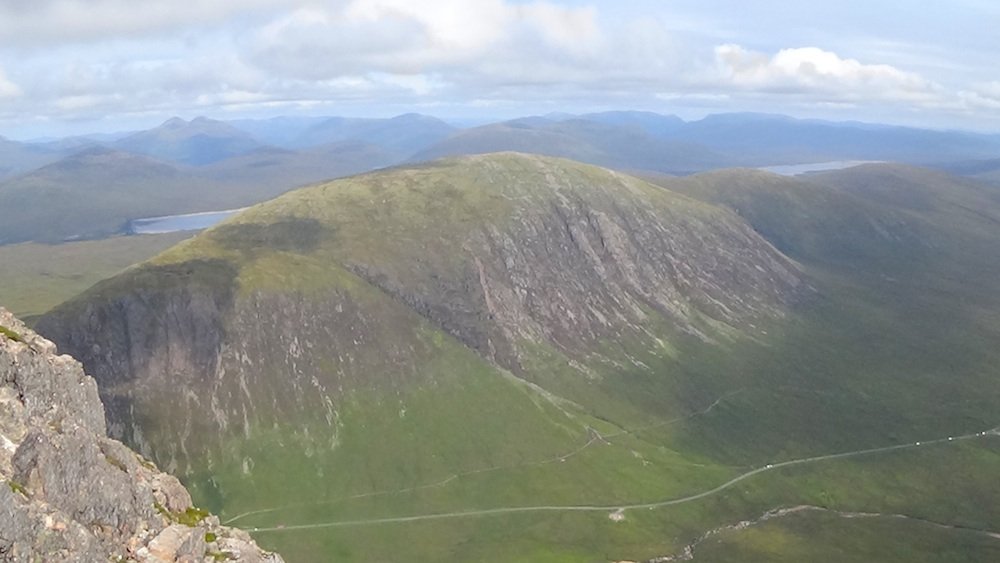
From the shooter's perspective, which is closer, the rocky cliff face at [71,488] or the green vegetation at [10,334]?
the rocky cliff face at [71,488]

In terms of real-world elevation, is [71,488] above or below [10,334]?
below

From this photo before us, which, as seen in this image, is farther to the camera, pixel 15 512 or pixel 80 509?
pixel 80 509

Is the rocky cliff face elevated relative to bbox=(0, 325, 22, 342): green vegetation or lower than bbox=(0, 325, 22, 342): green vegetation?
lower

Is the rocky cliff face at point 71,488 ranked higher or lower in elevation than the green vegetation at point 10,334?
lower

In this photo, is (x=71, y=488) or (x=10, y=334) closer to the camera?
(x=71, y=488)

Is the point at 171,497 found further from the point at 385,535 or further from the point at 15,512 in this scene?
the point at 385,535

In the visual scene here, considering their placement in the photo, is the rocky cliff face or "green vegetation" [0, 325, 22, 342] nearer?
the rocky cliff face

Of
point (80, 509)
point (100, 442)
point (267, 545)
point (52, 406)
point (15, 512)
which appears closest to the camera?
point (15, 512)

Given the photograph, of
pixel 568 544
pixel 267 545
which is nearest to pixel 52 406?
pixel 267 545
